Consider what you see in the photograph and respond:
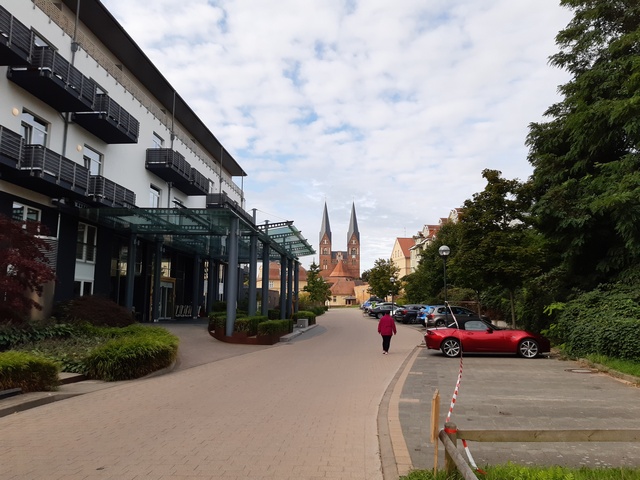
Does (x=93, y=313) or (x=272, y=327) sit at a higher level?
(x=93, y=313)

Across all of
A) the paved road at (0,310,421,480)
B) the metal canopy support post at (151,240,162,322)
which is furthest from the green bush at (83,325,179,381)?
the metal canopy support post at (151,240,162,322)

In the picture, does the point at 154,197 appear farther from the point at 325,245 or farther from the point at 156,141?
the point at 325,245

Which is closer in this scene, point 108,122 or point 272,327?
point 272,327

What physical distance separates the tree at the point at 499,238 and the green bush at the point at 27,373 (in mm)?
16146

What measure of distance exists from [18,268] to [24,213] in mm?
5725

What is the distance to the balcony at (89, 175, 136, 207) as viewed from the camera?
21.2 metres

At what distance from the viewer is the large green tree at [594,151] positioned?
1515 cm

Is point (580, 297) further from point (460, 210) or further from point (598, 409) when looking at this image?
point (598, 409)

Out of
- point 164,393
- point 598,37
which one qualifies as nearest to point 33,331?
point 164,393

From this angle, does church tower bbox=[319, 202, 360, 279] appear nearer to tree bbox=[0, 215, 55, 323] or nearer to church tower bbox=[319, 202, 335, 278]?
church tower bbox=[319, 202, 335, 278]

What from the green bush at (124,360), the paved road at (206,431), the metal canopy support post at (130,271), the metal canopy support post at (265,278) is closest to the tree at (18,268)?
the green bush at (124,360)

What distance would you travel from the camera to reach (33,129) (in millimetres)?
19031

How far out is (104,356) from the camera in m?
11.2

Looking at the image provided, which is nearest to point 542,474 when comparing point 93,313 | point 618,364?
point 618,364
